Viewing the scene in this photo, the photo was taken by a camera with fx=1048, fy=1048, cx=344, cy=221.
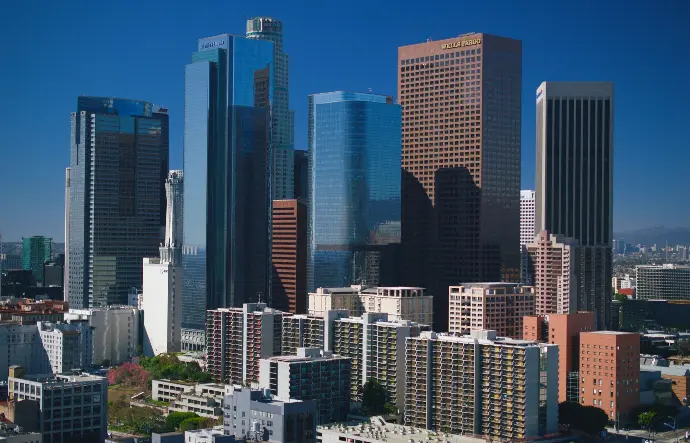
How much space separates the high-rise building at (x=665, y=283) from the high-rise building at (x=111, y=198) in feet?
112

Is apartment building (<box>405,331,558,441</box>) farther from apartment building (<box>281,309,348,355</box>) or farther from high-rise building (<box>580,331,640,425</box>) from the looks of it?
apartment building (<box>281,309,348,355</box>)

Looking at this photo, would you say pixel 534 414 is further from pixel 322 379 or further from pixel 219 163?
pixel 219 163

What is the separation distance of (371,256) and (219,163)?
31.5ft

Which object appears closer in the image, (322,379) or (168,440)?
(168,440)

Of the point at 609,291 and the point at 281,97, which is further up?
the point at 281,97

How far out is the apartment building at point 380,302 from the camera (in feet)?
140

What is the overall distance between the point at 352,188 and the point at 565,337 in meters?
17.4

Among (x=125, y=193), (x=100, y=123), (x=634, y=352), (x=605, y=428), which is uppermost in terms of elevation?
(x=100, y=123)

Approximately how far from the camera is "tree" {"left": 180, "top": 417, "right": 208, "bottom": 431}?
3148 cm

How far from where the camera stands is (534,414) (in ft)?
97.8

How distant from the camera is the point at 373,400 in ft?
112

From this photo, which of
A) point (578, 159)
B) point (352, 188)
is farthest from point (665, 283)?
point (352, 188)

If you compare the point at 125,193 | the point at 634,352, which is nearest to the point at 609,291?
the point at 634,352

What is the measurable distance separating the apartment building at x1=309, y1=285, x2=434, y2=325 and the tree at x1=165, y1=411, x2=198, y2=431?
1022 cm
